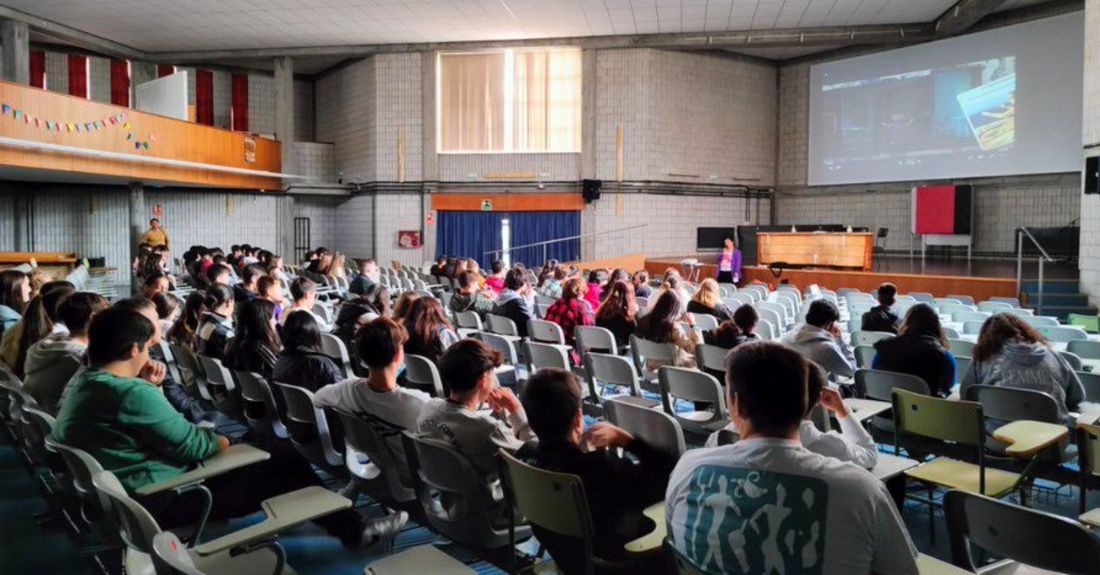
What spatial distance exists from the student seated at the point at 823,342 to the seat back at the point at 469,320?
359 centimetres

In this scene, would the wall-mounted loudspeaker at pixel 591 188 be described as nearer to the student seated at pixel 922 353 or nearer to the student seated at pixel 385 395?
the student seated at pixel 922 353

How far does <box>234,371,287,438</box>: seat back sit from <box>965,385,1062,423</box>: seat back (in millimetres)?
3555

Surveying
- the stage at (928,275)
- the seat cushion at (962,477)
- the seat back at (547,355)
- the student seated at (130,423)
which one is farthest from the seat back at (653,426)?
the stage at (928,275)

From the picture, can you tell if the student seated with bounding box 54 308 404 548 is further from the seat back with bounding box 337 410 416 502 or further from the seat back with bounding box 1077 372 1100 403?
the seat back with bounding box 1077 372 1100 403

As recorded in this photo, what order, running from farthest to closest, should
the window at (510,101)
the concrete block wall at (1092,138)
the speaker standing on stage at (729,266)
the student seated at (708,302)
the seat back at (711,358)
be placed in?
1. the window at (510,101)
2. the speaker standing on stage at (729,266)
3. the concrete block wall at (1092,138)
4. the student seated at (708,302)
5. the seat back at (711,358)

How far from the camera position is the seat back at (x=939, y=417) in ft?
11.2

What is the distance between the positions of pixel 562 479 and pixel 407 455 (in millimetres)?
942

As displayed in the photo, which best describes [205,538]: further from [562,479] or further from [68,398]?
[562,479]

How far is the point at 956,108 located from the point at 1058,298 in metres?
7.76

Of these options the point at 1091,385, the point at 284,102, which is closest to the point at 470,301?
the point at 1091,385

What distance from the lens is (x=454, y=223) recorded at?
20188 millimetres

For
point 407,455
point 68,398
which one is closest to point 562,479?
point 407,455

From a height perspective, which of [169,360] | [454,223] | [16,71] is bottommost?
[169,360]

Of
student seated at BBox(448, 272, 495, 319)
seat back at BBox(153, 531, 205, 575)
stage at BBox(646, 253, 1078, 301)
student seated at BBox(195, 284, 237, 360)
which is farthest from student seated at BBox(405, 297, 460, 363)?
stage at BBox(646, 253, 1078, 301)
